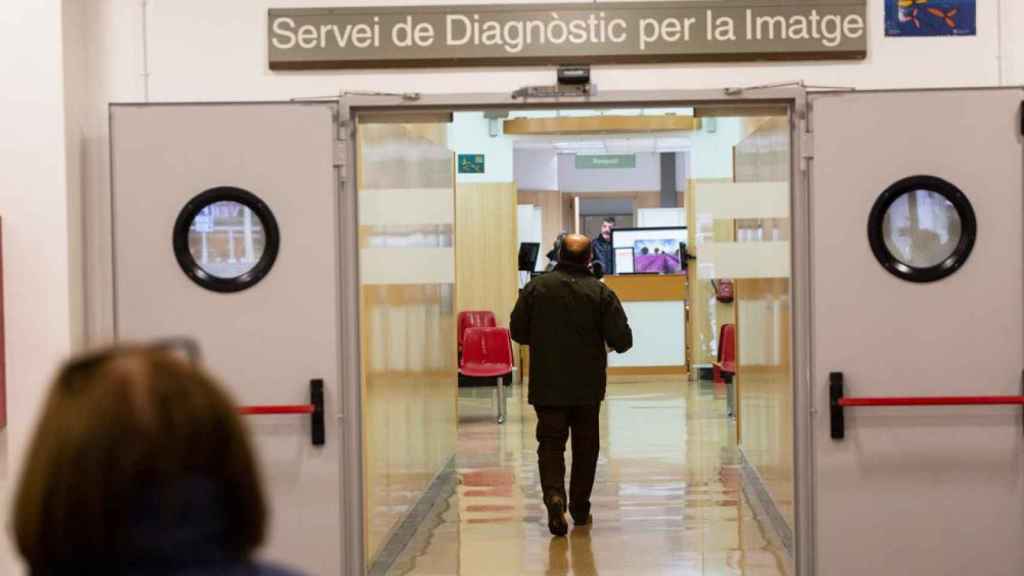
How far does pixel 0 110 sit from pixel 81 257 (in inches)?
22.8

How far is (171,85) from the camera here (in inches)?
189

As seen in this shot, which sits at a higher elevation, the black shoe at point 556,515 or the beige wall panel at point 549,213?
the beige wall panel at point 549,213

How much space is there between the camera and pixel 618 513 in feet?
23.7

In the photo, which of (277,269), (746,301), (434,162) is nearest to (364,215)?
(277,269)

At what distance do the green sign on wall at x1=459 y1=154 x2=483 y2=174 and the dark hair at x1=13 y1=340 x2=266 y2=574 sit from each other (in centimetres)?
1393

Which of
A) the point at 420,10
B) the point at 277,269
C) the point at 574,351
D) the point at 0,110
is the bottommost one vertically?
the point at 574,351

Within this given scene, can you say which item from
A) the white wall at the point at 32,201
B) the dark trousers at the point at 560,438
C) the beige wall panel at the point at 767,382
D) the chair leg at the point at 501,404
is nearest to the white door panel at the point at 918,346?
the beige wall panel at the point at 767,382

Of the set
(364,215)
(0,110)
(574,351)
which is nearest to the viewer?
(0,110)

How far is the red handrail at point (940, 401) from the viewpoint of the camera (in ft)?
15.3

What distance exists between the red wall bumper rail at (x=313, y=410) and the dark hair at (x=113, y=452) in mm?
3418

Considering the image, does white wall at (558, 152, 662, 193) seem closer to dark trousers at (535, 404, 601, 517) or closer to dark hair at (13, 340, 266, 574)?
dark trousers at (535, 404, 601, 517)

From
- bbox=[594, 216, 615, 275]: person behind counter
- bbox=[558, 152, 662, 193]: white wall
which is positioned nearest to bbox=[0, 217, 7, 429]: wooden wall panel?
bbox=[594, 216, 615, 275]: person behind counter

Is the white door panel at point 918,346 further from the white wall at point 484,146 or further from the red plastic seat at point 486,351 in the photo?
the white wall at point 484,146

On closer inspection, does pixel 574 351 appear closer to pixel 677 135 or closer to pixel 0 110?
pixel 0 110
